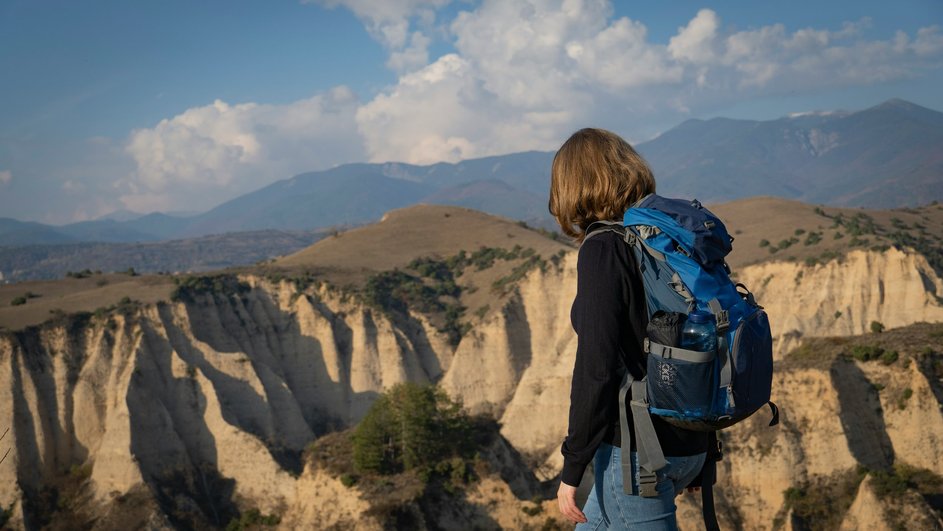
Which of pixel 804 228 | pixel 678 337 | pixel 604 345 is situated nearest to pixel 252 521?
pixel 604 345

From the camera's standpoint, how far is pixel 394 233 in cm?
6444

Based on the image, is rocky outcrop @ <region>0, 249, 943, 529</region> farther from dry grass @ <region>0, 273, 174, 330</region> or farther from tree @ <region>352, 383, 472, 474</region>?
dry grass @ <region>0, 273, 174, 330</region>

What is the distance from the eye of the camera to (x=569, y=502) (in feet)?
13.0

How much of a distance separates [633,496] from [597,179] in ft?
5.82

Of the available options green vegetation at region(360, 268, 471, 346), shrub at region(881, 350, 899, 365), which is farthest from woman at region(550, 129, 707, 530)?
green vegetation at region(360, 268, 471, 346)

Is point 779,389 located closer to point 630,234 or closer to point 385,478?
point 385,478

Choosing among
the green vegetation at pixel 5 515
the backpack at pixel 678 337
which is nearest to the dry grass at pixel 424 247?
the green vegetation at pixel 5 515

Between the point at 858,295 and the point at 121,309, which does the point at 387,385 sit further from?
the point at 858,295

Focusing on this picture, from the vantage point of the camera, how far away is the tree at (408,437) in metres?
22.0

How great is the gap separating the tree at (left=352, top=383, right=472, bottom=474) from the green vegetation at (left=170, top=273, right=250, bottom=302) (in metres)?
18.9

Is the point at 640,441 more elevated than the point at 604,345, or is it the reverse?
the point at 604,345

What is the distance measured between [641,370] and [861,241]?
142ft

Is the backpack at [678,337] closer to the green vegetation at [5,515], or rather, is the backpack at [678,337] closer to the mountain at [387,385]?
the mountain at [387,385]

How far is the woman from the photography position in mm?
3648
